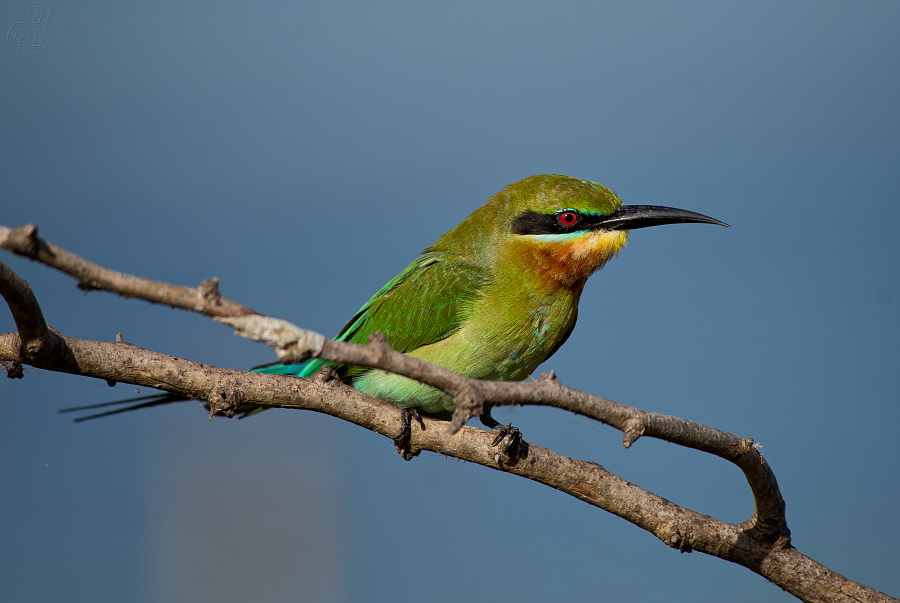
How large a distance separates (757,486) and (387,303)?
1.69 meters

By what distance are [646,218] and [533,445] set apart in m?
1.24

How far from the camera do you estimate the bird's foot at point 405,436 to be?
2.40 metres

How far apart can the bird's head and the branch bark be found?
0.91 m

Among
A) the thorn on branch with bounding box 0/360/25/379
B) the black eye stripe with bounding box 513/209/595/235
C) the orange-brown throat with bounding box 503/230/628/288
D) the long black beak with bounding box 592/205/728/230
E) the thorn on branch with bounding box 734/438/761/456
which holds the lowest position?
the thorn on branch with bounding box 0/360/25/379

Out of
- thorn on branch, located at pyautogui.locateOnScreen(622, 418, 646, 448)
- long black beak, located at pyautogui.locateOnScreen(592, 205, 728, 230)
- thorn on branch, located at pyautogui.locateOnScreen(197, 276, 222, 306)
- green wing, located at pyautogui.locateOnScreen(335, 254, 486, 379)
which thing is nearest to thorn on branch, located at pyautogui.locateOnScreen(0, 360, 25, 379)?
thorn on branch, located at pyautogui.locateOnScreen(197, 276, 222, 306)

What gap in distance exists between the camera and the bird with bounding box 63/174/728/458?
9.37 ft

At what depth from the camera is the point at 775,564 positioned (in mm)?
2207

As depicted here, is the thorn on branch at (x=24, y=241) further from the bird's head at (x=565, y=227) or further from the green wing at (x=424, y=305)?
the bird's head at (x=565, y=227)

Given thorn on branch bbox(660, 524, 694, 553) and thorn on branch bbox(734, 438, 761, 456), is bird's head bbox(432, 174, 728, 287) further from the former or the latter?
thorn on branch bbox(734, 438, 761, 456)

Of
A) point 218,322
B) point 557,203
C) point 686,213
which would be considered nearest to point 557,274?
point 557,203

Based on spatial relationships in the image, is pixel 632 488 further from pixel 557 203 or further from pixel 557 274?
pixel 557 203

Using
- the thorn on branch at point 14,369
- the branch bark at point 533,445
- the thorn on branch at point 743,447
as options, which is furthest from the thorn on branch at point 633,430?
the thorn on branch at point 14,369

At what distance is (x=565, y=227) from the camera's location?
9.93 ft

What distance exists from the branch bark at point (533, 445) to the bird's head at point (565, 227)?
36.0 inches
